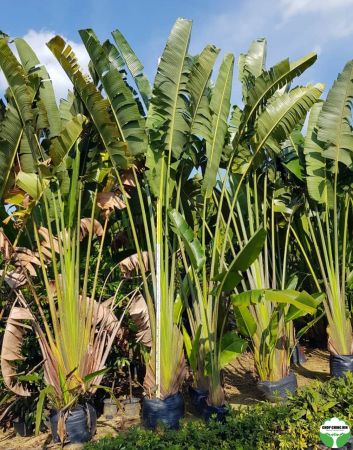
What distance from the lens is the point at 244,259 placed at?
448 cm

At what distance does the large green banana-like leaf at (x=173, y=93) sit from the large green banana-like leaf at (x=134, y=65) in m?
0.66

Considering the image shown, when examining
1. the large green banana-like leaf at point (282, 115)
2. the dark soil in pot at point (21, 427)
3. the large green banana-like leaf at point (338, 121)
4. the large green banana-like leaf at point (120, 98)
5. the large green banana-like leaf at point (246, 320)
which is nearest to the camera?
A: the dark soil in pot at point (21, 427)

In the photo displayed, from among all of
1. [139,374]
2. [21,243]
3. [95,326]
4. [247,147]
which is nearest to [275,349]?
[139,374]

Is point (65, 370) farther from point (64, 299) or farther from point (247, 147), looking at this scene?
point (247, 147)

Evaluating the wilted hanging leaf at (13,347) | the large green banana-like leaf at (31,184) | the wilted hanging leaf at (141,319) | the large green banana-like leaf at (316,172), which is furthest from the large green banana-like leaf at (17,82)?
the large green banana-like leaf at (316,172)

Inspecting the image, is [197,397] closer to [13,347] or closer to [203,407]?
[203,407]

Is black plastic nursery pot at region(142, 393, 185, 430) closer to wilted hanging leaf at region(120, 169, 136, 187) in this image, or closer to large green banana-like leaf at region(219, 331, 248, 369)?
large green banana-like leaf at region(219, 331, 248, 369)

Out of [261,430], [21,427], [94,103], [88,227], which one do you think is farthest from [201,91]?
[21,427]

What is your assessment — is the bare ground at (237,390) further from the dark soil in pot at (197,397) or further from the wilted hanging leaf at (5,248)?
the wilted hanging leaf at (5,248)

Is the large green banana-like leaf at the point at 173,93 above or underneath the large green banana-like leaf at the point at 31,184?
above

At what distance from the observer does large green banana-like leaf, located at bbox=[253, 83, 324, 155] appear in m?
5.82

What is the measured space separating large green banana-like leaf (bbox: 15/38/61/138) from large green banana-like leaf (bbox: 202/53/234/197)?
6.17ft

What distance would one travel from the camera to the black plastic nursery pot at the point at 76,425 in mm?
4570

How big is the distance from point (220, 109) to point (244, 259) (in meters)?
2.16
